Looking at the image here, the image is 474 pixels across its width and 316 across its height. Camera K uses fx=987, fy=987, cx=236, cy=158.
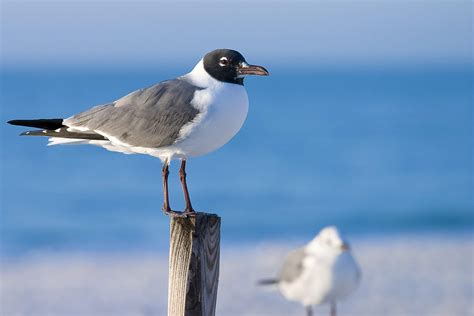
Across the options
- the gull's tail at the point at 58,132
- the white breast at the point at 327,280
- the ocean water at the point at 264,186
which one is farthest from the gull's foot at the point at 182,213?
the ocean water at the point at 264,186

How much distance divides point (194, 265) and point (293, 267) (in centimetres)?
450

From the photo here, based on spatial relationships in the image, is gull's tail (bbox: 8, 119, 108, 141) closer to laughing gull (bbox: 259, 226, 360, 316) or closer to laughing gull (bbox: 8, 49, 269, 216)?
laughing gull (bbox: 8, 49, 269, 216)

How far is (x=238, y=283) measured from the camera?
11.6 metres

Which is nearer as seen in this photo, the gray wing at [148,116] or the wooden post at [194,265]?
the wooden post at [194,265]

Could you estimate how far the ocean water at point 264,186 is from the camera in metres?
17.2

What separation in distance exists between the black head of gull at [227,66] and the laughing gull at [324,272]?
3.49 metres

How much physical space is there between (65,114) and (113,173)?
24.0 m

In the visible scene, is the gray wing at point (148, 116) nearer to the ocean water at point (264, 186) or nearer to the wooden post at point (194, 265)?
the wooden post at point (194, 265)

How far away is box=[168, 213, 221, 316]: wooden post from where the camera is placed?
173 inches

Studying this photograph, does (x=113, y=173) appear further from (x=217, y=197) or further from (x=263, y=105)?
(x=263, y=105)

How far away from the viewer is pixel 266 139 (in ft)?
108

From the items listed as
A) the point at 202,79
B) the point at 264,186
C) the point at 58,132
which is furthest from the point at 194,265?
the point at 264,186

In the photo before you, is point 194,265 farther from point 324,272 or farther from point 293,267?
point 293,267

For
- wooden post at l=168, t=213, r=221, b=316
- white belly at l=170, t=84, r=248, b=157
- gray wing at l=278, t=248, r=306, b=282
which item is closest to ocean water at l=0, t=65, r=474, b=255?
gray wing at l=278, t=248, r=306, b=282
